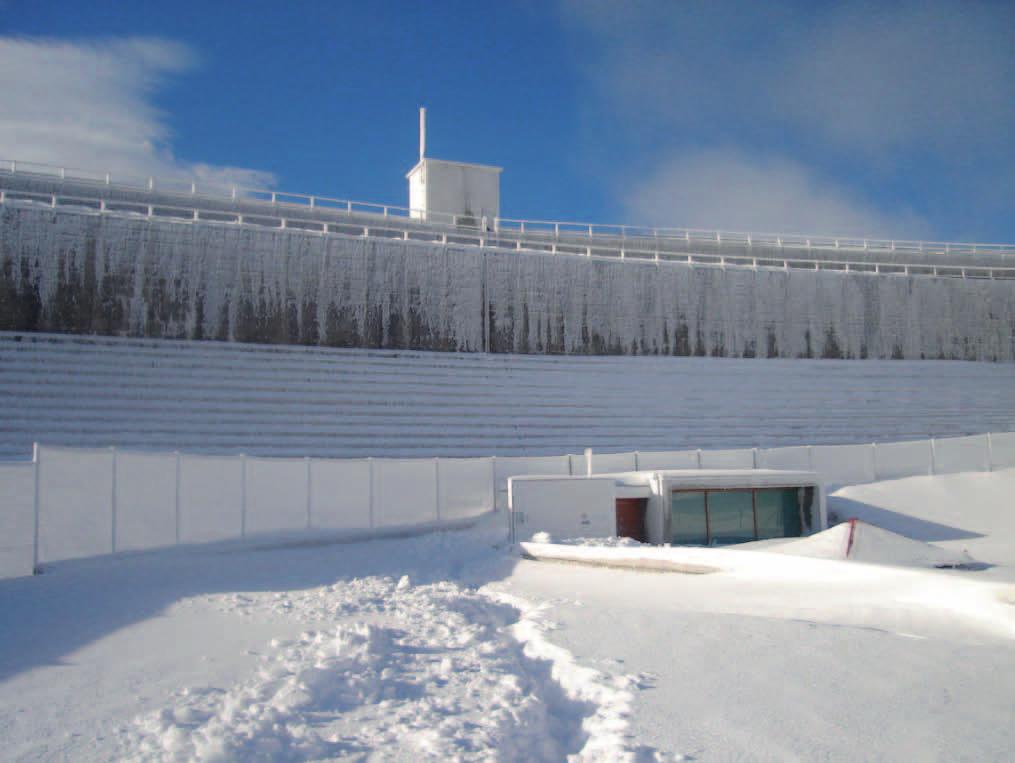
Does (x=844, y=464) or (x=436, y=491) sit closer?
(x=436, y=491)

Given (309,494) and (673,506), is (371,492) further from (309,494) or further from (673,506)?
(673,506)

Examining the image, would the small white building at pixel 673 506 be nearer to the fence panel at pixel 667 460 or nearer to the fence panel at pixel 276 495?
the fence panel at pixel 667 460

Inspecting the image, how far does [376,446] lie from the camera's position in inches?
954

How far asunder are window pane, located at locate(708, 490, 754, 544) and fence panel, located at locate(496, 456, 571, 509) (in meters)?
3.68

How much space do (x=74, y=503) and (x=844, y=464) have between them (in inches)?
785

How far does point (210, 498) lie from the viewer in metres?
13.7

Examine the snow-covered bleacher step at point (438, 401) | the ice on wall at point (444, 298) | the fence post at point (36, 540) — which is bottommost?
the fence post at point (36, 540)

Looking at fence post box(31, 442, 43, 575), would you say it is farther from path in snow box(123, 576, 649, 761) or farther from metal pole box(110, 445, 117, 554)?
path in snow box(123, 576, 649, 761)

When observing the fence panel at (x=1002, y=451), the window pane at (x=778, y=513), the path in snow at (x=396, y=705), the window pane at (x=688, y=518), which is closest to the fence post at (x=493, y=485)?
the window pane at (x=688, y=518)

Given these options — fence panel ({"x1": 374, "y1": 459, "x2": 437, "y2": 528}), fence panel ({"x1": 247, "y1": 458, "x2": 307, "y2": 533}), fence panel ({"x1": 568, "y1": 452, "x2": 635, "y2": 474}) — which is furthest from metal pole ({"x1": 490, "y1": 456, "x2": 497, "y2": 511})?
fence panel ({"x1": 247, "y1": 458, "x2": 307, "y2": 533})

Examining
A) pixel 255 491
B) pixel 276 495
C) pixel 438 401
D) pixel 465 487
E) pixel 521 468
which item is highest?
pixel 438 401

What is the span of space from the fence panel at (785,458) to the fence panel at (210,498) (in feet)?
46.5

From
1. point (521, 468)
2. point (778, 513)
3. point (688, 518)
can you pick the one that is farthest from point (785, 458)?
point (521, 468)

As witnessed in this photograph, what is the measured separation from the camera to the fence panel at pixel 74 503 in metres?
10.9
